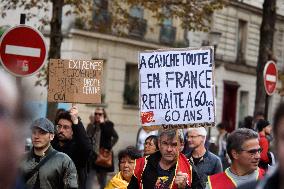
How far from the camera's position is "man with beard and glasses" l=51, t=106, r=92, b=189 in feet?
28.7

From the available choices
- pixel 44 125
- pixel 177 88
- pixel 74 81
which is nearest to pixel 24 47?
pixel 74 81

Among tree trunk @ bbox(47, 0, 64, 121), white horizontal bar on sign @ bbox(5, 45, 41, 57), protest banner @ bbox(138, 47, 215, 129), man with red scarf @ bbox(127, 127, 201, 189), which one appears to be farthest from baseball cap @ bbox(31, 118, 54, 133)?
tree trunk @ bbox(47, 0, 64, 121)

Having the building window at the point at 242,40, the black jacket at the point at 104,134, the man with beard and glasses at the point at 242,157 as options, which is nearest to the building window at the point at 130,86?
the building window at the point at 242,40

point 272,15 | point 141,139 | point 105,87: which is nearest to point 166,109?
point 141,139

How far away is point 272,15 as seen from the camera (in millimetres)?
20625

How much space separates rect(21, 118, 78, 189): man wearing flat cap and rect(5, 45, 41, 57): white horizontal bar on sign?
11.3 feet

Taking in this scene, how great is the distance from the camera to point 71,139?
879 centimetres

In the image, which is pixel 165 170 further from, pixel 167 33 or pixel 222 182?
pixel 167 33

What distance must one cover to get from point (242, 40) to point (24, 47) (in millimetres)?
28623

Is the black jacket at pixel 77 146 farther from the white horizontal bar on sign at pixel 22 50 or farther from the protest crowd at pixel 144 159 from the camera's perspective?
the white horizontal bar on sign at pixel 22 50

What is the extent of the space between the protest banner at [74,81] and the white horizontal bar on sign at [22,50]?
83 cm

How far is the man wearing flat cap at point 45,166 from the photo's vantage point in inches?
274

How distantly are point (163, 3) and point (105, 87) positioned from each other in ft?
39.0

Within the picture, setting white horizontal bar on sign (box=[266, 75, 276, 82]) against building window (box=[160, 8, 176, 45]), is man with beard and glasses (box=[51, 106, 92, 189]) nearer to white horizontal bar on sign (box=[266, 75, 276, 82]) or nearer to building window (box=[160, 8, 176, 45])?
white horizontal bar on sign (box=[266, 75, 276, 82])
